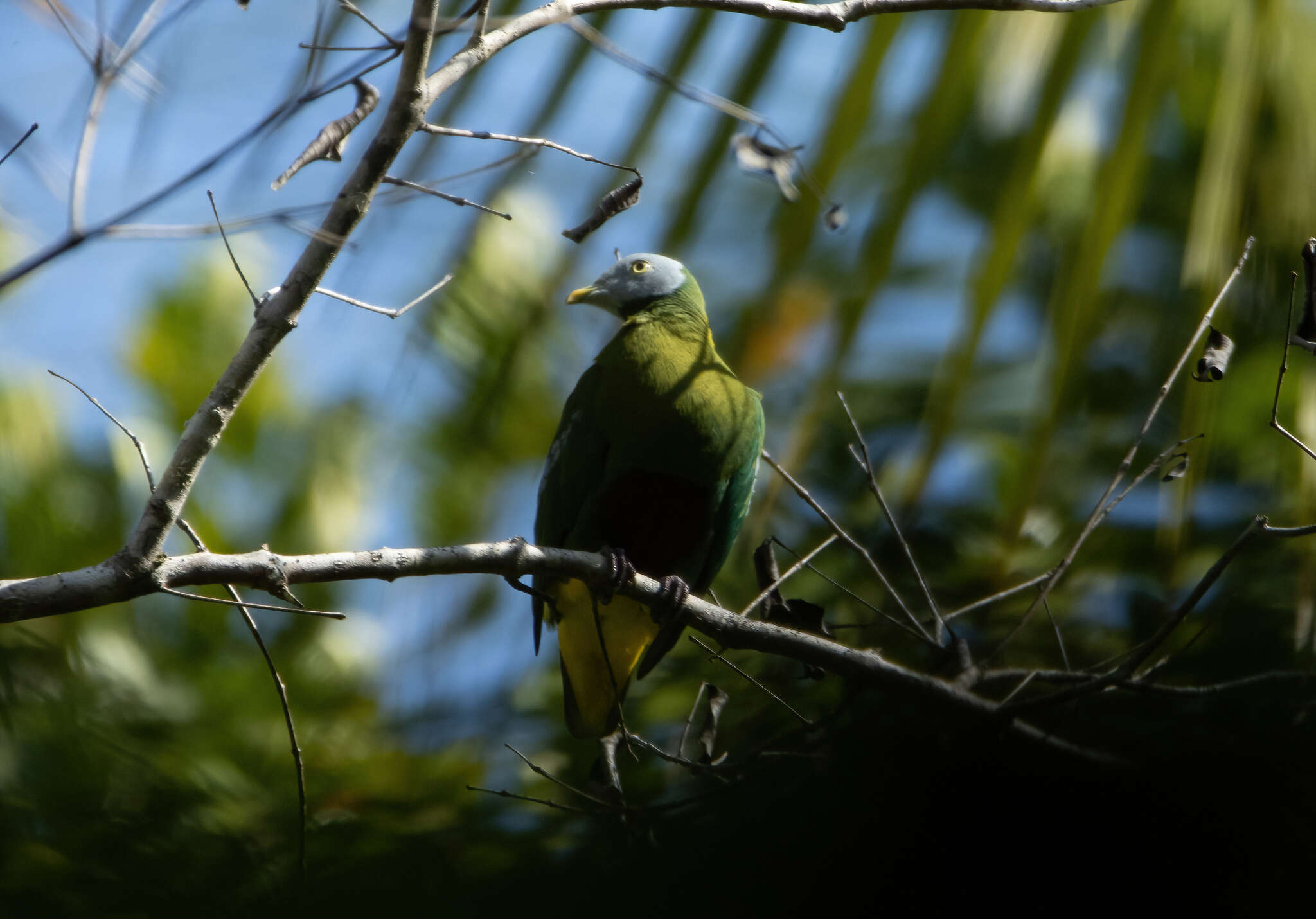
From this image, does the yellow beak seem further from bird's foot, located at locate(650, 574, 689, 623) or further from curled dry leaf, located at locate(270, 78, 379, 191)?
curled dry leaf, located at locate(270, 78, 379, 191)

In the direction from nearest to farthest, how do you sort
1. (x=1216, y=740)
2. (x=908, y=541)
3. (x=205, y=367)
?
(x=1216, y=740) < (x=908, y=541) < (x=205, y=367)

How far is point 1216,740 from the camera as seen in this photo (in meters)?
1.61

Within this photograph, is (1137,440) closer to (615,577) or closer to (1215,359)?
(1215,359)

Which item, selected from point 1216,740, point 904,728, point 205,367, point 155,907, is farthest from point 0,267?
point 1216,740

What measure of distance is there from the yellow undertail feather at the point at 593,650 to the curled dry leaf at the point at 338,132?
1.99 meters

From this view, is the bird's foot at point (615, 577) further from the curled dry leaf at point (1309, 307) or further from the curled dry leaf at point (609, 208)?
the curled dry leaf at point (1309, 307)

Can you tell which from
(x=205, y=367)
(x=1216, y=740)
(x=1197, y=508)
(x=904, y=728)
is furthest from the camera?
(x=205, y=367)

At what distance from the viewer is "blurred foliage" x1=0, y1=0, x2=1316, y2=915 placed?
1.63 metres

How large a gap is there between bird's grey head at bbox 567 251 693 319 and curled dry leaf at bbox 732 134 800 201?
121 centimetres

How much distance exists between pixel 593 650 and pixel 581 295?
1318 mm

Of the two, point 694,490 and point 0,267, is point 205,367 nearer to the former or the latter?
point 0,267

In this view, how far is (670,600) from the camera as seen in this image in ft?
8.98

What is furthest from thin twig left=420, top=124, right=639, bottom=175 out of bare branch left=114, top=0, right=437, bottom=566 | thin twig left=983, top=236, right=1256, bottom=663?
thin twig left=983, top=236, right=1256, bottom=663

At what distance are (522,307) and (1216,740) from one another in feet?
7.07
